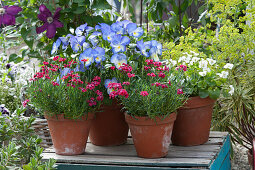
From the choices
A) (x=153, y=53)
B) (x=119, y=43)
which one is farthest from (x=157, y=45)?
(x=119, y=43)

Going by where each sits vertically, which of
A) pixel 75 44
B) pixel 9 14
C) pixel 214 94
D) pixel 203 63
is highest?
pixel 9 14

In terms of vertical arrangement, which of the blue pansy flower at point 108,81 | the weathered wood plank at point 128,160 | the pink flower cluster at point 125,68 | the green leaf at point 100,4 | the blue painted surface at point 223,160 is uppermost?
the green leaf at point 100,4

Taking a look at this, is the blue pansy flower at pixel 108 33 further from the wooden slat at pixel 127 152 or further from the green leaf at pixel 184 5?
the green leaf at pixel 184 5

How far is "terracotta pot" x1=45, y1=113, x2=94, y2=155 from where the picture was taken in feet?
5.17

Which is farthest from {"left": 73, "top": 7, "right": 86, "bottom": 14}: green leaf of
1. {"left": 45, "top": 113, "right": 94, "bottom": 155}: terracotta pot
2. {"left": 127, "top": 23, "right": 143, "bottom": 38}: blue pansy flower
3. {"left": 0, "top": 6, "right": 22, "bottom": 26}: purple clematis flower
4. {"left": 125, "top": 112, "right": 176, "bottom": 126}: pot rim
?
{"left": 125, "top": 112, "right": 176, "bottom": 126}: pot rim

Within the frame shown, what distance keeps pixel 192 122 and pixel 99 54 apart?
537mm

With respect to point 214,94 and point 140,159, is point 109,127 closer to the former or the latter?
point 140,159

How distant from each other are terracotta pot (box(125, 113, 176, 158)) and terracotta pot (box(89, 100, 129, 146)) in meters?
0.19

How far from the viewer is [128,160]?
5.00 ft

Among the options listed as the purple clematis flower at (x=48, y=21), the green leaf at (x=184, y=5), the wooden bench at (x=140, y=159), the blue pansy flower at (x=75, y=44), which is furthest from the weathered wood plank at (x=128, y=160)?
the green leaf at (x=184, y=5)

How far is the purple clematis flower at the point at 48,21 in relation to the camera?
1905 mm

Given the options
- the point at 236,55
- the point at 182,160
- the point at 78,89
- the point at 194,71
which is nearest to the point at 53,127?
the point at 78,89

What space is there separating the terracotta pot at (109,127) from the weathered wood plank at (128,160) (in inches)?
6.3

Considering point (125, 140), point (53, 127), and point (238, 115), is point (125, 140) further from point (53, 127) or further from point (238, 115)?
point (238, 115)
